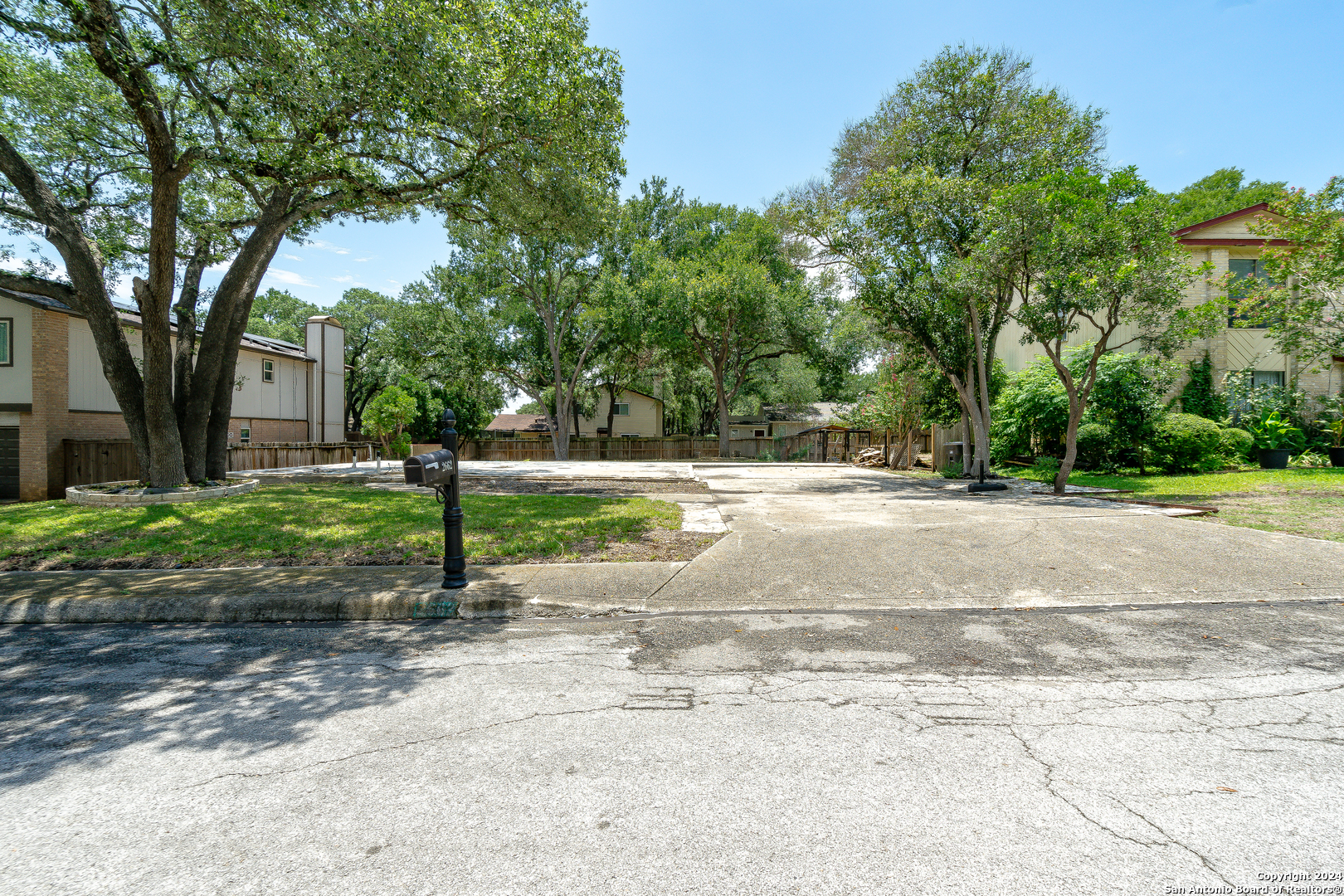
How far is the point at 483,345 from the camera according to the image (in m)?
35.8

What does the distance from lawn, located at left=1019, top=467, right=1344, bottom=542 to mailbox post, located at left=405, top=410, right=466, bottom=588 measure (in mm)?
9788

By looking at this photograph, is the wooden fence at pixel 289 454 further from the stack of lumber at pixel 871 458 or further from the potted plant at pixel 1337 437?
the potted plant at pixel 1337 437

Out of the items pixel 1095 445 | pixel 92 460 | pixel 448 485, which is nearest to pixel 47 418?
pixel 92 460

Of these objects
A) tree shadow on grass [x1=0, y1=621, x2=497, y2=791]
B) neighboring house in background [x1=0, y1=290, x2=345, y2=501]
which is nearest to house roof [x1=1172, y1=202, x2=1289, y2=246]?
tree shadow on grass [x1=0, y1=621, x2=497, y2=791]

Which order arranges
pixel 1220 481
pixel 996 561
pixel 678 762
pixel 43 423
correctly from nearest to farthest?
pixel 678 762, pixel 996 561, pixel 1220 481, pixel 43 423

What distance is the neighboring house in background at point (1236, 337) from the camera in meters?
20.4

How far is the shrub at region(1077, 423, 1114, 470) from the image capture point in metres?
17.2

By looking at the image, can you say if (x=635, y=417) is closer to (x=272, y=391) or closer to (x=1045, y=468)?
(x=272, y=391)

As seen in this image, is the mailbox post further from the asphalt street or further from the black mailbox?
the asphalt street

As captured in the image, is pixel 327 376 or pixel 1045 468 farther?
pixel 327 376

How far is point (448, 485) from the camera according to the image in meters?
5.92

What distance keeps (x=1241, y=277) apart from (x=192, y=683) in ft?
90.1

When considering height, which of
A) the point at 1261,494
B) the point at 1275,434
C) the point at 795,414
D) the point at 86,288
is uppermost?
the point at 86,288

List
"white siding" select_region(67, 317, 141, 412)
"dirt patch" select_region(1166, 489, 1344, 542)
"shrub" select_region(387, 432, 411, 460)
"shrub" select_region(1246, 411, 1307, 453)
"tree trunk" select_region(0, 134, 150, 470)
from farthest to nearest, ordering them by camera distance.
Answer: "shrub" select_region(387, 432, 411, 460)
"white siding" select_region(67, 317, 141, 412)
"shrub" select_region(1246, 411, 1307, 453)
"tree trunk" select_region(0, 134, 150, 470)
"dirt patch" select_region(1166, 489, 1344, 542)
